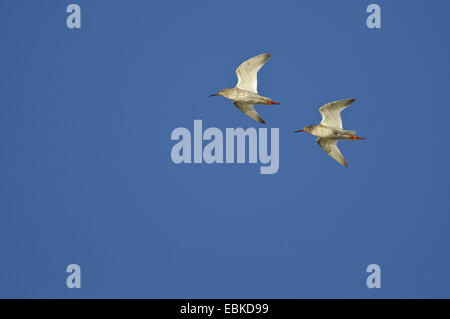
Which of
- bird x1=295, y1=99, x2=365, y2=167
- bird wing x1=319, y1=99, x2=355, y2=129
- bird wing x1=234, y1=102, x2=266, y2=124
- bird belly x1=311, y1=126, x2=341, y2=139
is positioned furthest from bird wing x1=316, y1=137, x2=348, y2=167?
bird wing x1=234, y1=102, x2=266, y2=124

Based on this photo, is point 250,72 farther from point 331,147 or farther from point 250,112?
point 331,147

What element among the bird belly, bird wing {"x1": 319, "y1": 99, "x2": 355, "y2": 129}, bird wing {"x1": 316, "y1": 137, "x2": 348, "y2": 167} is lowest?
bird wing {"x1": 316, "y1": 137, "x2": 348, "y2": 167}

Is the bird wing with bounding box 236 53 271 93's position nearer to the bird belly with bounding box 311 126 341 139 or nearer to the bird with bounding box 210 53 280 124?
the bird with bounding box 210 53 280 124

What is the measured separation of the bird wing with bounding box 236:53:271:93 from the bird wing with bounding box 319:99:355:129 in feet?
6.75

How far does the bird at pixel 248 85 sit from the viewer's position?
2320 centimetres

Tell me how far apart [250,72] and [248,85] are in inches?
14.5

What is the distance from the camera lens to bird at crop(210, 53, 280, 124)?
76.1 feet

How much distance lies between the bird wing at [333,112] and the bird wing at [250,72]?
2.06m

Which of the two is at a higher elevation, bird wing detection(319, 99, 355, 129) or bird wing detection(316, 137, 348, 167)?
bird wing detection(319, 99, 355, 129)

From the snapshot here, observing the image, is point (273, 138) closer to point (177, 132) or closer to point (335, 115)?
point (177, 132)
